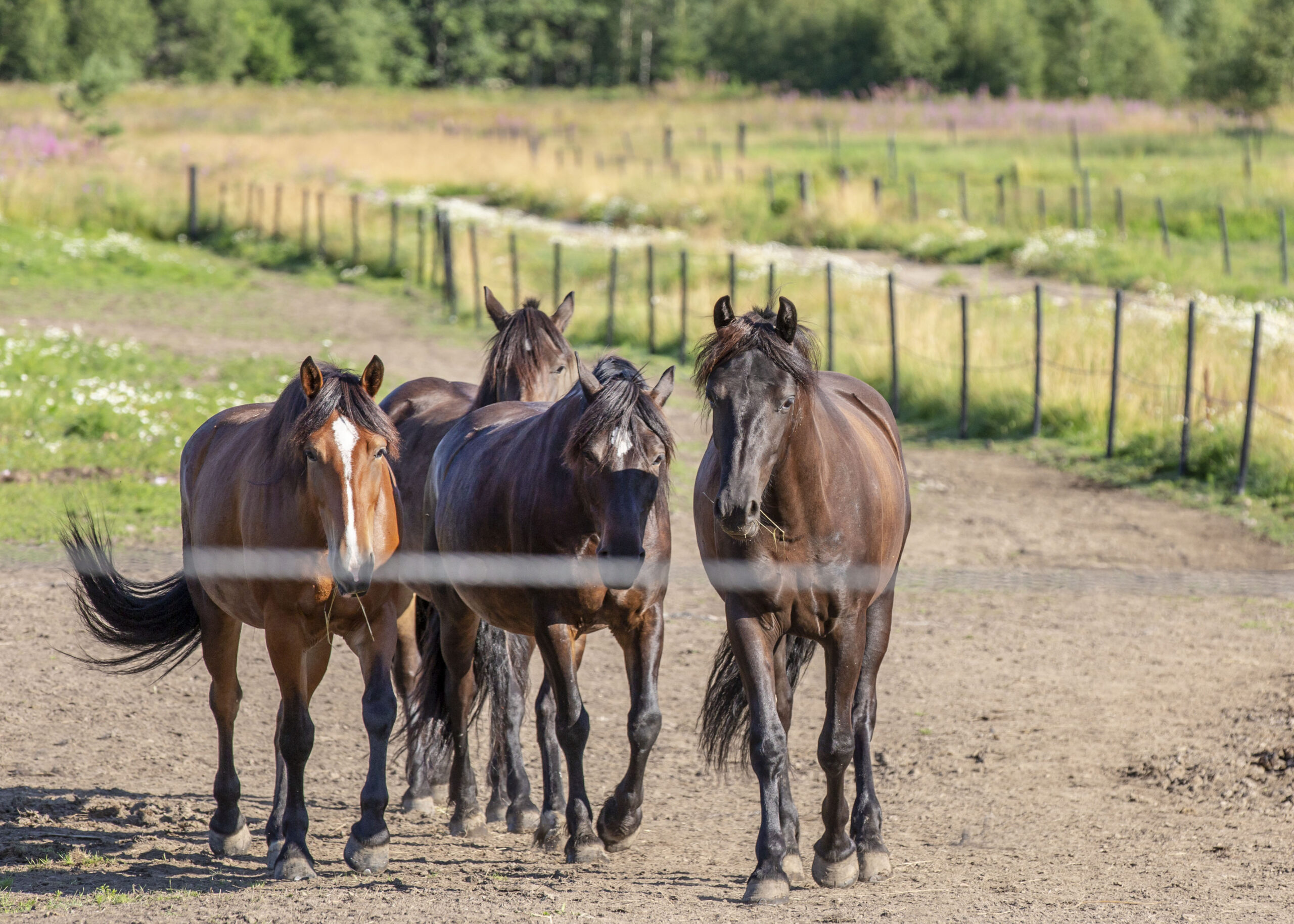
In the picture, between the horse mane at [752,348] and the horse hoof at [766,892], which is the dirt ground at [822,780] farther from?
the horse mane at [752,348]

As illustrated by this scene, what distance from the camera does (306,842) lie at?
495 centimetres

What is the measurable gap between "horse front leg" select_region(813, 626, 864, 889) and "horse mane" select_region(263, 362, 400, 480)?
1722mm

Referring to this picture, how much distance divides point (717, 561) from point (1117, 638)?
4.26 m

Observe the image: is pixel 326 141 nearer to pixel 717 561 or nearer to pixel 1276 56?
pixel 1276 56

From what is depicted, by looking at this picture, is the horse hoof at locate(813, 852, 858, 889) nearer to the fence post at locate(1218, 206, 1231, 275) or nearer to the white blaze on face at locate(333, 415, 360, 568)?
the white blaze on face at locate(333, 415, 360, 568)

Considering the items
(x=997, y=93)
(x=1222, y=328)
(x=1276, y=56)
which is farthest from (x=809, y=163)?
(x=997, y=93)

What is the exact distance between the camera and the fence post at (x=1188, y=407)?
11758mm

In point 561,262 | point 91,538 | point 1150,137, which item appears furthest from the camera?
point 1150,137

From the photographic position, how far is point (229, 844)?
16.2ft

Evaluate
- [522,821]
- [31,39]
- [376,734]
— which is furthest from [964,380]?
[31,39]

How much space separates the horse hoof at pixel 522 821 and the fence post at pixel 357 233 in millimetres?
18355

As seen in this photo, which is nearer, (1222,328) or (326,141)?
(1222,328)

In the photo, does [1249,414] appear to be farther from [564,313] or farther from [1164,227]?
[1164,227]

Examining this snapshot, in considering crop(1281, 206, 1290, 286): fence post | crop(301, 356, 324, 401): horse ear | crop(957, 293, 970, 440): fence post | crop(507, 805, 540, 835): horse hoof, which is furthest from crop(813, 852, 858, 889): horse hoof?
crop(1281, 206, 1290, 286): fence post
